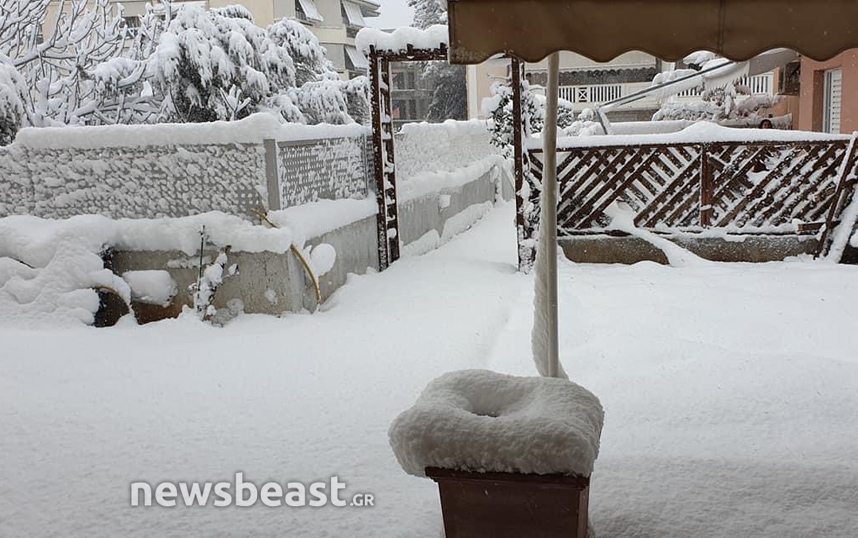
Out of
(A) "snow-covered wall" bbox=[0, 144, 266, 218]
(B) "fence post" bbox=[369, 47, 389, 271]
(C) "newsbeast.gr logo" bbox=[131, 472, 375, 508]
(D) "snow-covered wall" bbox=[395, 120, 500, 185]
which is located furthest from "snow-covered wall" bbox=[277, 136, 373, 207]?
(C) "newsbeast.gr logo" bbox=[131, 472, 375, 508]

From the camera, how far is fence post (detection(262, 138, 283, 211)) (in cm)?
627

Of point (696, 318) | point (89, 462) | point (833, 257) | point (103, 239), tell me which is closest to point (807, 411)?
point (696, 318)

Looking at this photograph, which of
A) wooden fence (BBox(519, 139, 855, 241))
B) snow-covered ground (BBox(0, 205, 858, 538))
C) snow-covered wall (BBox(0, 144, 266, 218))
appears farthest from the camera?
wooden fence (BBox(519, 139, 855, 241))

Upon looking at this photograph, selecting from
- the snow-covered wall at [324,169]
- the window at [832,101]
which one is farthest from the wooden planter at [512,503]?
the window at [832,101]

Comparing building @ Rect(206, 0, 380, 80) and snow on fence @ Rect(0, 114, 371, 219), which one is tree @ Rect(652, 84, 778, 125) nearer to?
snow on fence @ Rect(0, 114, 371, 219)

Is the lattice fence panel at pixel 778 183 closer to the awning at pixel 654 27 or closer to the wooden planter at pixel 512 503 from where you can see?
the awning at pixel 654 27

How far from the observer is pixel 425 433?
239 centimetres

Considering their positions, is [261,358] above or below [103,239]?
below

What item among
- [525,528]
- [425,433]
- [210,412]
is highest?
[425,433]

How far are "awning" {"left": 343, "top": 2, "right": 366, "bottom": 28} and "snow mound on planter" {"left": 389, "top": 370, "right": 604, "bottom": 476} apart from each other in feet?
131

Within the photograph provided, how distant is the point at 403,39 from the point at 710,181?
371 centimetres

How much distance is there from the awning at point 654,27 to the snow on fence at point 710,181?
549 centimetres

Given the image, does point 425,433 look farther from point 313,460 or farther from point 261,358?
point 261,358

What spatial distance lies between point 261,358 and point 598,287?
3432 mm
